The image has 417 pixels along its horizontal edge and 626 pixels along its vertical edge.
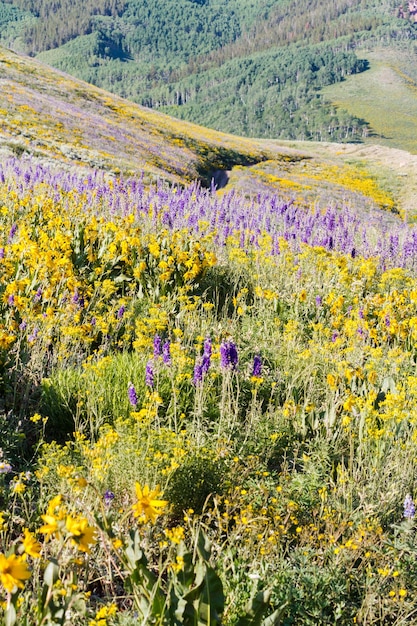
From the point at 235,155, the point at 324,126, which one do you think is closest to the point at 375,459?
the point at 235,155

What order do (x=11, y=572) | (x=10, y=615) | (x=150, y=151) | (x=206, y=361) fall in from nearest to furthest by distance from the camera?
(x=11, y=572) → (x=10, y=615) → (x=206, y=361) → (x=150, y=151)

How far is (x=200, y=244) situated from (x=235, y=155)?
93.4ft

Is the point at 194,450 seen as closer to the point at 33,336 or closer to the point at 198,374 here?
the point at 198,374

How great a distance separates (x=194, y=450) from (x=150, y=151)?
2428cm

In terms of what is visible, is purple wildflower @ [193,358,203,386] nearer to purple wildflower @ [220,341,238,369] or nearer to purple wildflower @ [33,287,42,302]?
purple wildflower @ [220,341,238,369]

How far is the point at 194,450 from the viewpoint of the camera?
3086mm

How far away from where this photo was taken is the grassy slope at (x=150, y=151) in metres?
20.0

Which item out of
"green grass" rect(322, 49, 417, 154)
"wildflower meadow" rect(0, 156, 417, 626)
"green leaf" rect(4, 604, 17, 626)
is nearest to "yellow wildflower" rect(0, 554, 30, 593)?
"wildflower meadow" rect(0, 156, 417, 626)

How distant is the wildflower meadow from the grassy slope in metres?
12.8

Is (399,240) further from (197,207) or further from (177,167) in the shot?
(177,167)

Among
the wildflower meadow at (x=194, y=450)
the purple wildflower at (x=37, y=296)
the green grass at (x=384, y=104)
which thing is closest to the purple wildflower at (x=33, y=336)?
the wildflower meadow at (x=194, y=450)

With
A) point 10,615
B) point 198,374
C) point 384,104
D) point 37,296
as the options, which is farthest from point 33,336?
point 384,104

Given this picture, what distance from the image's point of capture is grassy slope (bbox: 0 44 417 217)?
20047 mm

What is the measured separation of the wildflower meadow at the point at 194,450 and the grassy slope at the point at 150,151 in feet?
42.1
